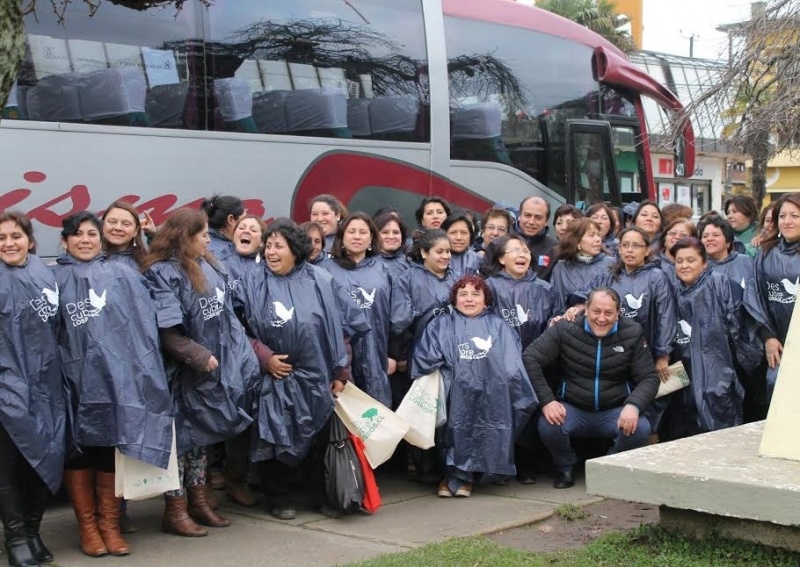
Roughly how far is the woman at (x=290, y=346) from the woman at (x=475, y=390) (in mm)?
901

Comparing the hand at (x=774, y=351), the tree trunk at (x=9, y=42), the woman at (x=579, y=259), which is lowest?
the hand at (x=774, y=351)

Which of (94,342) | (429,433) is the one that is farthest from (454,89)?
(94,342)

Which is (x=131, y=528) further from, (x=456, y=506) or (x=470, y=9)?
(x=470, y=9)

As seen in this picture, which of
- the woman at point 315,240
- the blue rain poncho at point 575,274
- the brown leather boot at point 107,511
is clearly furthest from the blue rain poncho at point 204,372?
the blue rain poncho at point 575,274

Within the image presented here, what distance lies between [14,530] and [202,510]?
1162 millimetres

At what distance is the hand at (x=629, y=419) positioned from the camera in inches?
278

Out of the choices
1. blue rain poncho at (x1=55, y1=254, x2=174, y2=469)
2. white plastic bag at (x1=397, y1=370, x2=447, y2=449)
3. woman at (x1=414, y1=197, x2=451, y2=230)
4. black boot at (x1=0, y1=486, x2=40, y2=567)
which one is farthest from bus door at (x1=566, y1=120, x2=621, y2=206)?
black boot at (x1=0, y1=486, x2=40, y2=567)

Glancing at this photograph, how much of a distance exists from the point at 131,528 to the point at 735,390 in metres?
4.15

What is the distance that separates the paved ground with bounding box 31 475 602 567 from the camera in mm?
5703

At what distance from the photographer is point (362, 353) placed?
7.24 metres

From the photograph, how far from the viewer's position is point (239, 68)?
27.9 feet

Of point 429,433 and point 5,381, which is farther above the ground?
point 5,381

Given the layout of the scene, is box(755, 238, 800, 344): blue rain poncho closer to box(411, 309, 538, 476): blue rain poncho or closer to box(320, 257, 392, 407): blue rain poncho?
box(411, 309, 538, 476): blue rain poncho

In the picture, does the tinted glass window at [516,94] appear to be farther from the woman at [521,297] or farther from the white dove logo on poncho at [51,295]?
the white dove logo on poncho at [51,295]
